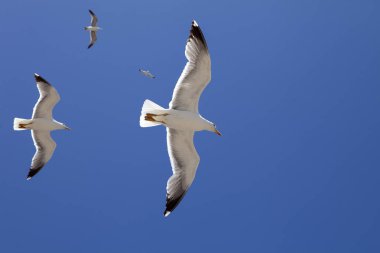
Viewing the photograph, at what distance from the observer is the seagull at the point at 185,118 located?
37.1ft

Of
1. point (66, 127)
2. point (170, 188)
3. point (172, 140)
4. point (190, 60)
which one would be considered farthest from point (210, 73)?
point (66, 127)

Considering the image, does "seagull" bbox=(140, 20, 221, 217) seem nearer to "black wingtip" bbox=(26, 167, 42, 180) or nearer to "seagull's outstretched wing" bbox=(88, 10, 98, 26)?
"black wingtip" bbox=(26, 167, 42, 180)

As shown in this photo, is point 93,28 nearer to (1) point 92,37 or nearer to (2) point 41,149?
(1) point 92,37

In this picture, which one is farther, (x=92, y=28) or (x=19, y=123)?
(x=92, y=28)

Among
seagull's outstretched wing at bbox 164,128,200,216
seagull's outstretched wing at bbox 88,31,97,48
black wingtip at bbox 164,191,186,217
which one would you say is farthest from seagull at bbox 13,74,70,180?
seagull's outstretched wing at bbox 88,31,97,48

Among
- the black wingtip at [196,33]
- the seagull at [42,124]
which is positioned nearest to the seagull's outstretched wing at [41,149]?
the seagull at [42,124]

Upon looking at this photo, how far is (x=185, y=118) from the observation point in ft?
39.6

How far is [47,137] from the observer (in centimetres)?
1844

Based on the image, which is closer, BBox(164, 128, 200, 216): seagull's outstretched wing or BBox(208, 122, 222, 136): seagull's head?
BBox(208, 122, 222, 136): seagull's head

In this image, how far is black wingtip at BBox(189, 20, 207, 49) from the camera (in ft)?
36.7

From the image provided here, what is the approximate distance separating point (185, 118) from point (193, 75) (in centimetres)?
117

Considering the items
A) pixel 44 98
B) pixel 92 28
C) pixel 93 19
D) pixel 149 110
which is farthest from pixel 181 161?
pixel 93 19

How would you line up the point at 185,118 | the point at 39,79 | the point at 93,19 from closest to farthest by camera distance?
the point at 185,118
the point at 39,79
the point at 93,19

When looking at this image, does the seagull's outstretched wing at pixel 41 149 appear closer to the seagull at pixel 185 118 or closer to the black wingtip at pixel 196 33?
the seagull at pixel 185 118
